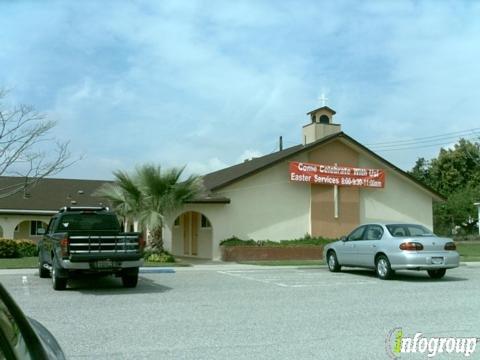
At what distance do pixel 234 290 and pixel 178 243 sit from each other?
62.1 feet

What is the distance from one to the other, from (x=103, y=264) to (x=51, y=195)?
25647mm

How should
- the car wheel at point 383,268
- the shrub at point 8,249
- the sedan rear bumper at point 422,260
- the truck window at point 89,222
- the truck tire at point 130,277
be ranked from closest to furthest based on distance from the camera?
the truck tire at point 130,277 < the sedan rear bumper at point 422,260 < the truck window at point 89,222 < the car wheel at point 383,268 < the shrub at point 8,249

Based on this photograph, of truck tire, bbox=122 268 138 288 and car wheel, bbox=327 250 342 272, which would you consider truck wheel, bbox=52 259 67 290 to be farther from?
car wheel, bbox=327 250 342 272

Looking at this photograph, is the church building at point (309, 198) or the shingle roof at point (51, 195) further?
the shingle roof at point (51, 195)

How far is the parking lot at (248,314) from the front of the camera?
25.2 feet

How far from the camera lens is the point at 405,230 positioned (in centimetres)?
1716

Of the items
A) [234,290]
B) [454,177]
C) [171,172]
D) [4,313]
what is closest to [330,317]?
[234,290]

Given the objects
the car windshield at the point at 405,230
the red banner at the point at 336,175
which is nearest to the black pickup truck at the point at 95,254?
the car windshield at the point at 405,230

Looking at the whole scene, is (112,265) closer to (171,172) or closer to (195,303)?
(195,303)

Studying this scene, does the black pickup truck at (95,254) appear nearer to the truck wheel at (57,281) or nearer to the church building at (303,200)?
the truck wheel at (57,281)

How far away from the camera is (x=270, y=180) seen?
96.7 feet

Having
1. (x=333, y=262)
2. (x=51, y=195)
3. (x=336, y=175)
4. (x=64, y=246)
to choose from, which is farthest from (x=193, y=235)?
(x=64, y=246)

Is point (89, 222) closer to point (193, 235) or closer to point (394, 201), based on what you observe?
point (193, 235)

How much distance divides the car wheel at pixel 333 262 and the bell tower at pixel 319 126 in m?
13.7
